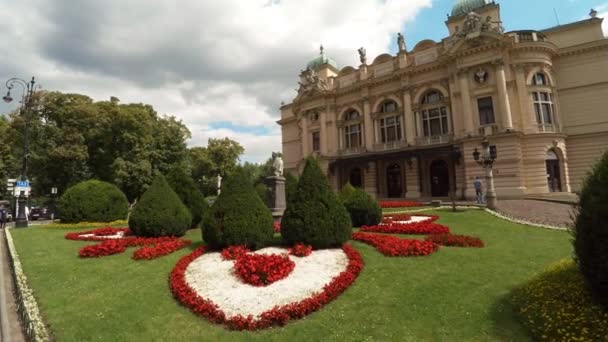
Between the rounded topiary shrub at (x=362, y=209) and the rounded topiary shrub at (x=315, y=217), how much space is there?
15.0ft

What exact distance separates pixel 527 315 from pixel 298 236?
5.64m

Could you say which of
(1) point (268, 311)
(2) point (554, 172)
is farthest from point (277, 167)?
(2) point (554, 172)

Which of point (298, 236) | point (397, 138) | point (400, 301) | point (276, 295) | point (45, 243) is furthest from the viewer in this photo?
point (397, 138)

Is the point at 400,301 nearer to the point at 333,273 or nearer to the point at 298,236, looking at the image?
the point at 333,273

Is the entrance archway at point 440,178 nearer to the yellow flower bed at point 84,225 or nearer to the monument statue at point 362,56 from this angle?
the monument statue at point 362,56

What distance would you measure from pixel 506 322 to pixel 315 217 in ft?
17.1

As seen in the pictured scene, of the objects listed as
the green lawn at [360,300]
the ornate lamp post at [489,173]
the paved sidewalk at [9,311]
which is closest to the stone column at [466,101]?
the ornate lamp post at [489,173]

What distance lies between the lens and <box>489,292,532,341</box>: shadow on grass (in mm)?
4809

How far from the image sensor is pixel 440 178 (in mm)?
31156

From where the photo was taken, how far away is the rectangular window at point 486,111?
2778cm

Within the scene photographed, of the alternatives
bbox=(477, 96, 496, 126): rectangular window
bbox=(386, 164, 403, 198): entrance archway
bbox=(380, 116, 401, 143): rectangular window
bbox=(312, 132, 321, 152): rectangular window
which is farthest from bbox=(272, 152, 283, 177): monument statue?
bbox=(312, 132, 321, 152): rectangular window

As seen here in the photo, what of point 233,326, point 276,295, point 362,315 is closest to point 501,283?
point 362,315

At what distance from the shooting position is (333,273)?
7504 millimetres

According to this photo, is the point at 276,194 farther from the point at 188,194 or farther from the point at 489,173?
the point at 489,173
